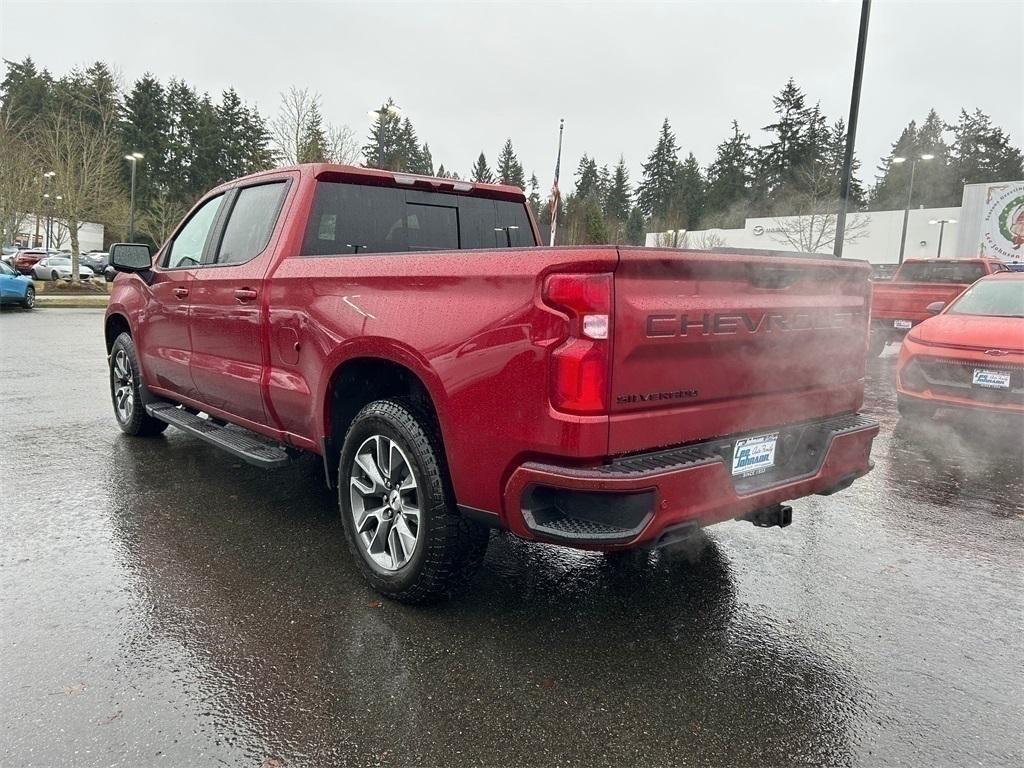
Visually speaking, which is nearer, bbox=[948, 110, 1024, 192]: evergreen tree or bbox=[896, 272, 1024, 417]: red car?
bbox=[896, 272, 1024, 417]: red car

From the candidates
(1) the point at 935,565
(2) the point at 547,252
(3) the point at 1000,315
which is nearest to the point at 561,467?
(2) the point at 547,252

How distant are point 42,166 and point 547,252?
35.7 m

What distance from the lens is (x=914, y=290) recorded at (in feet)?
41.1

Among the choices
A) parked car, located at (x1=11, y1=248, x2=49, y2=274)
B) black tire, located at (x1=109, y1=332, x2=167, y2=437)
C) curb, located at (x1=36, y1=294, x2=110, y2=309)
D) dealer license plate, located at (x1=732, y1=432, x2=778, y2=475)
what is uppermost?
parked car, located at (x1=11, y1=248, x2=49, y2=274)

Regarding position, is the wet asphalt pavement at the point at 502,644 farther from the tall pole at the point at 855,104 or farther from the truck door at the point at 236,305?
the tall pole at the point at 855,104

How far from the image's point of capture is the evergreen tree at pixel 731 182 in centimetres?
6359

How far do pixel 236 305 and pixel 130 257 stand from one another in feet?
5.18

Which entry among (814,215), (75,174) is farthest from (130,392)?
(814,215)

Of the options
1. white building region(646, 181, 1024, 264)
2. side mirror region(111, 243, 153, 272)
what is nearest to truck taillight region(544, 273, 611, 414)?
side mirror region(111, 243, 153, 272)

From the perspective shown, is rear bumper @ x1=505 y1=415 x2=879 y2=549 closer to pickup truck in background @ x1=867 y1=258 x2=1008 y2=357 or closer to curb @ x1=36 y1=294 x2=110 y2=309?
pickup truck in background @ x1=867 y1=258 x2=1008 y2=357

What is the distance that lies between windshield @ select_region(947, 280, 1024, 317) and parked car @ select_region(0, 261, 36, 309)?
22.1 m

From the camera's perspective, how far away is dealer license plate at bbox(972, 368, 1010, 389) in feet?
19.6

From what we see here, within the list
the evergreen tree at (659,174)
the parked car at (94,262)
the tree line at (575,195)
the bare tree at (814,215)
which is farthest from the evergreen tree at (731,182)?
the parked car at (94,262)

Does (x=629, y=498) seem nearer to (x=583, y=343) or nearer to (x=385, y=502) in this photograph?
(x=583, y=343)
